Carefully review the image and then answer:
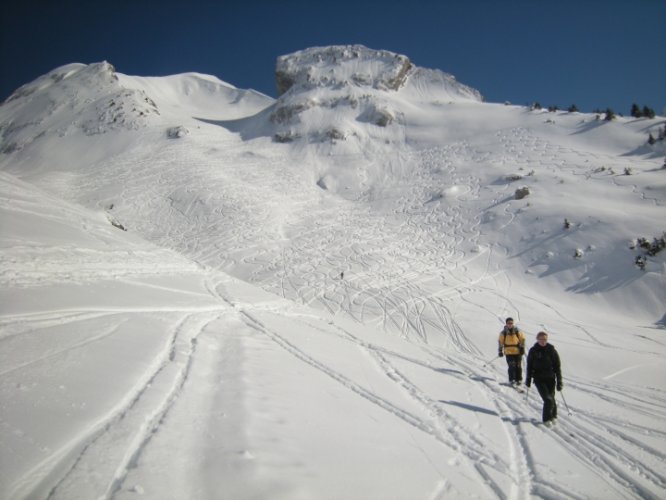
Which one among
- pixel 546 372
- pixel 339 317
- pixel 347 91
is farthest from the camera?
pixel 347 91

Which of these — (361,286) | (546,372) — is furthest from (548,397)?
(361,286)

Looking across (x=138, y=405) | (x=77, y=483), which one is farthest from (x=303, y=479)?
(x=138, y=405)

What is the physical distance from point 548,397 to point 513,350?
6.81ft

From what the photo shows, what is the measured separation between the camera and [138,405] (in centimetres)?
380

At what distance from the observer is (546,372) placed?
243 inches

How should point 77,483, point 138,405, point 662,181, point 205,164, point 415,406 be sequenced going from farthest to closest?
point 205,164, point 662,181, point 415,406, point 138,405, point 77,483

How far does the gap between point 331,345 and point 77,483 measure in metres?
5.96

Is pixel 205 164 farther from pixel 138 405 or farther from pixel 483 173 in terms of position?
pixel 138 405

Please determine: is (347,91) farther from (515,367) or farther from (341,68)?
(515,367)

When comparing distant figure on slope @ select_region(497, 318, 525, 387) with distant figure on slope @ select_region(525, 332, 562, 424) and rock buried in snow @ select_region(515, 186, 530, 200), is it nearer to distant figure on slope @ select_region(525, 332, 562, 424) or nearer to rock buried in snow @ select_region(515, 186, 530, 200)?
distant figure on slope @ select_region(525, 332, 562, 424)

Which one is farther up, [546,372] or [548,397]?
[546,372]

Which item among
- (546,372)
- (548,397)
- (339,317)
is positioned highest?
(546,372)

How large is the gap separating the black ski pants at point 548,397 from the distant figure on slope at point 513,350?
1703 mm

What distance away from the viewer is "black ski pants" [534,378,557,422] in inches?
232
